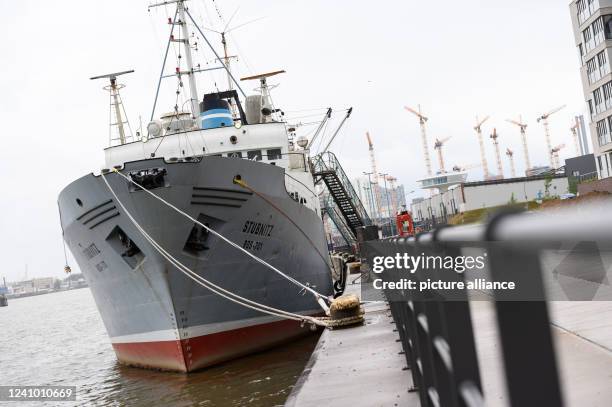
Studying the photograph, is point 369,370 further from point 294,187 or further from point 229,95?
point 229,95

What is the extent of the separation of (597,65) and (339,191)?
2066cm

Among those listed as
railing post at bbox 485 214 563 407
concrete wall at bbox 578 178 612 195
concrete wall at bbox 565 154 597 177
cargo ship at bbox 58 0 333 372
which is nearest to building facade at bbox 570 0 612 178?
concrete wall at bbox 578 178 612 195

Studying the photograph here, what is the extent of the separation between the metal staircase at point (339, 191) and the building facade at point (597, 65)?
17.2 metres

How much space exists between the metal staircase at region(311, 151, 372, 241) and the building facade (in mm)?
17243

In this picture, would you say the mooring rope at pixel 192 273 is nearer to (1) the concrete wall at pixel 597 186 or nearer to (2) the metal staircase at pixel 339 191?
(2) the metal staircase at pixel 339 191

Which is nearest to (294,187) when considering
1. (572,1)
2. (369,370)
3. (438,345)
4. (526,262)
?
(369,370)

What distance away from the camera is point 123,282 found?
14.7 m

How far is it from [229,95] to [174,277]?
11.6 metres

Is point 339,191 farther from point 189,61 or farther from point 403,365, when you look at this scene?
point 403,365

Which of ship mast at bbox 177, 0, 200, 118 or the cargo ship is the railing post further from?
ship mast at bbox 177, 0, 200, 118

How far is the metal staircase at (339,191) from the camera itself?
26.8 meters

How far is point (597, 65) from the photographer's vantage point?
38.7 metres

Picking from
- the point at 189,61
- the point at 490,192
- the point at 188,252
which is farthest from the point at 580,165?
the point at 188,252

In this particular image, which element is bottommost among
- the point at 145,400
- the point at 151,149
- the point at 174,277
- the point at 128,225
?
the point at 145,400
